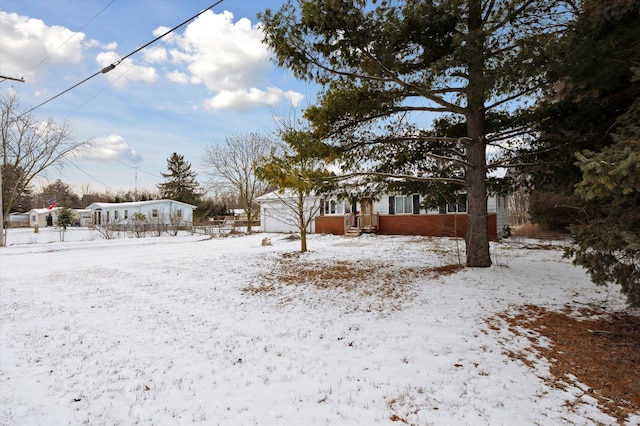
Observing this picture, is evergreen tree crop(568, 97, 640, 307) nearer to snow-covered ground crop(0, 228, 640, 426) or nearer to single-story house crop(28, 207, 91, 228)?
snow-covered ground crop(0, 228, 640, 426)

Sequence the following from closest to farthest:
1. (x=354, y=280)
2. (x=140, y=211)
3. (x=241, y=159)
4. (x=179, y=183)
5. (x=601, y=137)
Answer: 1. (x=601, y=137)
2. (x=354, y=280)
3. (x=241, y=159)
4. (x=140, y=211)
5. (x=179, y=183)

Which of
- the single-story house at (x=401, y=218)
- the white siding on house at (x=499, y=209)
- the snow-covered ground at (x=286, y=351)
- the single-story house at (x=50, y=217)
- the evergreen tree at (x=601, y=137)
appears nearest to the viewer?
the snow-covered ground at (x=286, y=351)

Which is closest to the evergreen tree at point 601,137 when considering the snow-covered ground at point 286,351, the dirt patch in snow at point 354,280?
the snow-covered ground at point 286,351

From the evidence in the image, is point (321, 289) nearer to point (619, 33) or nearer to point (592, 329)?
point (592, 329)

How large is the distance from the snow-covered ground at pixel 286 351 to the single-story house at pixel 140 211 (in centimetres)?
3039


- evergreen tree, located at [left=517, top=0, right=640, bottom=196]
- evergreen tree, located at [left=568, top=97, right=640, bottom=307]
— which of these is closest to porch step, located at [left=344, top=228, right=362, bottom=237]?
evergreen tree, located at [left=517, top=0, right=640, bottom=196]

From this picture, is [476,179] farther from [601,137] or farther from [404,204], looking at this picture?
[404,204]

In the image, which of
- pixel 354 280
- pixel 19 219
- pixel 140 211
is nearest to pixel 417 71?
pixel 354 280

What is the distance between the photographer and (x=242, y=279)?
313 inches

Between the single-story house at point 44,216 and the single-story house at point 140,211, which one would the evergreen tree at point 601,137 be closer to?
the single-story house at point 140,211

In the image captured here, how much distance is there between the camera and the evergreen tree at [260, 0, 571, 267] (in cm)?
550

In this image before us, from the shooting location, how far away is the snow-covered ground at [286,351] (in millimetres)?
2672

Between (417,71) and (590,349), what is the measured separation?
19.0ft

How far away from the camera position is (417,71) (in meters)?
6.91
